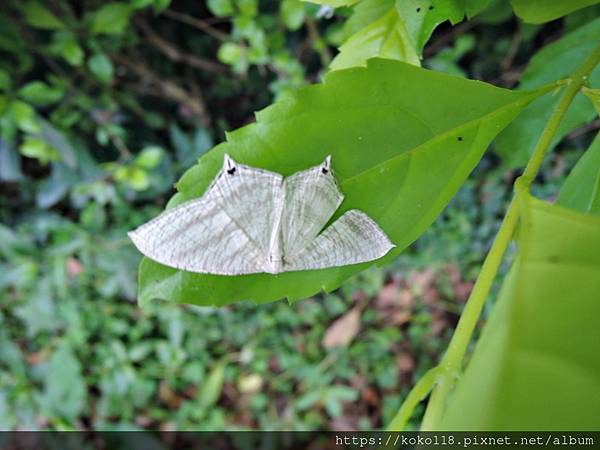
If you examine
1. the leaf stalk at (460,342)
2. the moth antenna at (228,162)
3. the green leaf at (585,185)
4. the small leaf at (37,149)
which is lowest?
the leaf stalk at (460,342)

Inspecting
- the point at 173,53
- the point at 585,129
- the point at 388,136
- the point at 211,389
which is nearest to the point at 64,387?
the point at 211,389

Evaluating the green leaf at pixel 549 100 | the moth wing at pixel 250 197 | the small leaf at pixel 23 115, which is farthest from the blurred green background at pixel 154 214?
the moth wing at pixel 250 197

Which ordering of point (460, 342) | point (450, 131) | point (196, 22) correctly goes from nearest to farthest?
point (460, 342), point (450, 131), point (196, 22)

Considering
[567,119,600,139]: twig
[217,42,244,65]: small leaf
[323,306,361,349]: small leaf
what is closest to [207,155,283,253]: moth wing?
[217,42,244,65]: small leaf

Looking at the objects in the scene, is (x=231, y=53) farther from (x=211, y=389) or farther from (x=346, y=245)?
(x=211, y=389)

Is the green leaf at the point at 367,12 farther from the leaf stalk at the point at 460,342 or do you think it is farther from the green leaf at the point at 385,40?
the leaf stalk at the point at 460,342

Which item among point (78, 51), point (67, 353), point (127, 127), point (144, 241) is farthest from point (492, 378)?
point (67, 353)

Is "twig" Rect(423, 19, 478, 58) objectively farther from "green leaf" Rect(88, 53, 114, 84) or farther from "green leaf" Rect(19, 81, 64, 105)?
"green leaf" Rect(19, 81, 64, 105)
